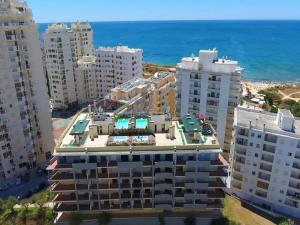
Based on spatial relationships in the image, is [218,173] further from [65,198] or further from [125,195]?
[65,198]

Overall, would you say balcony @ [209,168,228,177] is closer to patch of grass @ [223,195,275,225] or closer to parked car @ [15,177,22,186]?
patch of grass @ [223,195,275,225]

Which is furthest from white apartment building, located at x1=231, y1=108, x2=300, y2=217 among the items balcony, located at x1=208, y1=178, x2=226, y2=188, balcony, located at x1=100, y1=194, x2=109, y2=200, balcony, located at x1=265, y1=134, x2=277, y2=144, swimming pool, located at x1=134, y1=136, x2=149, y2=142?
balcony, located at x1=100, y1=194, x2=109, y2=200

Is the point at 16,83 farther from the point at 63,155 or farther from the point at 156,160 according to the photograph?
the point at 156,160

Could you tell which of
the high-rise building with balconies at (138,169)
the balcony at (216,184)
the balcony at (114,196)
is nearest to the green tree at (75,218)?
the high-rise building with balconies at (138,169)

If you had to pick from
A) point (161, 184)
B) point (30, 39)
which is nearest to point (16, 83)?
→ point (30, 39)

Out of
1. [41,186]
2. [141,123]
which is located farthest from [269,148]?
[41,186]

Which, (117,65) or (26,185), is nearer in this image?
(26,185)

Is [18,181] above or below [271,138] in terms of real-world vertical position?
below

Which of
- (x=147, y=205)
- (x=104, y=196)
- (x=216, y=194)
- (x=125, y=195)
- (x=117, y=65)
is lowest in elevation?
(x=147, y=205)
